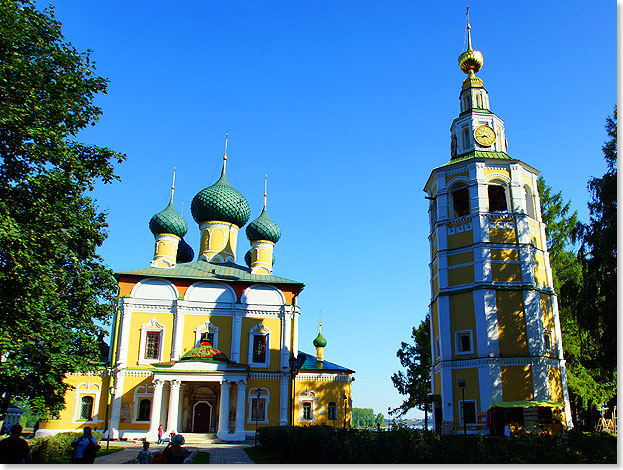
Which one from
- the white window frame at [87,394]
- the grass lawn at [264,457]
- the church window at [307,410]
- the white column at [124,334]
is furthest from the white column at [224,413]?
the grass lawn at [264,457]

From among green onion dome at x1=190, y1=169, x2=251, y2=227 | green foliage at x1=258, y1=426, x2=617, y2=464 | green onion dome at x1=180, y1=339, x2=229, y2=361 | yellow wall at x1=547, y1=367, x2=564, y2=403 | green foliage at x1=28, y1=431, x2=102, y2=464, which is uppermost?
green onion dome at x1=190, y1=169, x2=251, y2=227

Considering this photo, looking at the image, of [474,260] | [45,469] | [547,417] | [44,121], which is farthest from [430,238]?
[45,469]

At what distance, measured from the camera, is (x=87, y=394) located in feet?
87.5

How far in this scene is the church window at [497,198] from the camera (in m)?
25.0

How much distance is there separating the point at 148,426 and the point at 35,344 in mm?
13911

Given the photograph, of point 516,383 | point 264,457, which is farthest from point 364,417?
point 264,457

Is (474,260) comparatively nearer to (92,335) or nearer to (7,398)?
(92,335)

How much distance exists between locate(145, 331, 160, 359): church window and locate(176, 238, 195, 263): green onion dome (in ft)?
27.6

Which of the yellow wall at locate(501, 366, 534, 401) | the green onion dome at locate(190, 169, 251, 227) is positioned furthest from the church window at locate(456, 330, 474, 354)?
the green onion dome at locate(190, 169, 251, 227)

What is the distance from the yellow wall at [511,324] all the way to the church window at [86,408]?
20.0m

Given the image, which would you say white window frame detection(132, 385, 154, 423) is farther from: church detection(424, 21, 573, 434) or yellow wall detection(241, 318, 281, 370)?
church detection(424, 21, 573, 434)

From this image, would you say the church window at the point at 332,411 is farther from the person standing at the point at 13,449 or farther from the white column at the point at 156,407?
the person standing at the point at 13,449

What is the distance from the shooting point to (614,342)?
49.3 feet

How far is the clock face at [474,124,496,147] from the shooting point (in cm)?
2519
